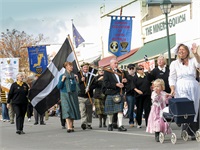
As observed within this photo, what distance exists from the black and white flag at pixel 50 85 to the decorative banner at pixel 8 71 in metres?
8.57

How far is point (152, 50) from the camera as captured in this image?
34719mm

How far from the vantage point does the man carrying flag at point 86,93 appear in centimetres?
1739

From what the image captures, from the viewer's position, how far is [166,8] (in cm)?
2414

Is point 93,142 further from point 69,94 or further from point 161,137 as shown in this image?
point 69,94

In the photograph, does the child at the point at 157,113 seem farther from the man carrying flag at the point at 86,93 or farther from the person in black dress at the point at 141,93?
the man carrying flag at the point at 86,93

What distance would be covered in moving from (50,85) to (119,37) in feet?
34.5

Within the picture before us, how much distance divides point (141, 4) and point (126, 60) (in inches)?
149

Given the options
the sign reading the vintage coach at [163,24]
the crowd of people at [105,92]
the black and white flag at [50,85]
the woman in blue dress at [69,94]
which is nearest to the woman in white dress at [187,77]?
the crowd of people at [105,92]

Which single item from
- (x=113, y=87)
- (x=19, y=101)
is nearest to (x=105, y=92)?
(x=113, y=87)

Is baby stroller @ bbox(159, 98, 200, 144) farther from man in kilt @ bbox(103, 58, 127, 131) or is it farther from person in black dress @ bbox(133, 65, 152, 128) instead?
person in black dress @ bbox(133, 65, 152, 128)

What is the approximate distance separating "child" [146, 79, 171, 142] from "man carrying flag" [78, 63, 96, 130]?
16.7 feet

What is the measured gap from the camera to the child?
12.1 m

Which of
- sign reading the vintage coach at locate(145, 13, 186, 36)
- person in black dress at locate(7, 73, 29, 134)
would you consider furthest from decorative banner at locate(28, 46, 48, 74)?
person in black dress at locate(7, 73, 29, 134)

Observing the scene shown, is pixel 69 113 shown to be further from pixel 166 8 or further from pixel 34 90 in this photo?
pixel 166 8
